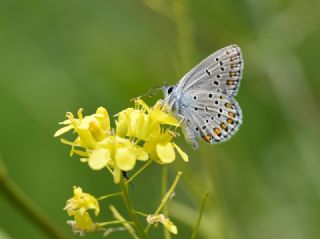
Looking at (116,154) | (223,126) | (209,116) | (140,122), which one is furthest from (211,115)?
(116,154)

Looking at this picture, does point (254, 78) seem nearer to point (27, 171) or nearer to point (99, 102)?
point (99, 102)

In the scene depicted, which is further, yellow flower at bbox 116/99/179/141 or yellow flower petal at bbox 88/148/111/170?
yellow flower at bbox 116/99/179/141

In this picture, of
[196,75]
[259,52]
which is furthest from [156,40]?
[196,75]

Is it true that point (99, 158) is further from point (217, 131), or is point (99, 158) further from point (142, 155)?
point (217, 131)

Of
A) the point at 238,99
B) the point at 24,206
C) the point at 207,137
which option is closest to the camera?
the point at 24,206

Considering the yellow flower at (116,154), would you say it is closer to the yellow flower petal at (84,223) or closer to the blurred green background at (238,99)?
the yellow flower petal at (84,223)

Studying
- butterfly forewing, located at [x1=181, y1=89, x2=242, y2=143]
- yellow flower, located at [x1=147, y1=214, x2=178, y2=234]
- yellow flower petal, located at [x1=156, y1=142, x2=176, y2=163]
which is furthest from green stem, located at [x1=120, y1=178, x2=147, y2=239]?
butterfly forewing, located at [x1=181, y1=89, x2=242, y2=143]

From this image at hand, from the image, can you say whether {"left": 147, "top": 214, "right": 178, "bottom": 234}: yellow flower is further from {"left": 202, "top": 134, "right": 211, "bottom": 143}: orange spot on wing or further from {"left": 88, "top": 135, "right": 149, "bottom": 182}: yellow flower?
{"left": 202, "top": 134, "right": 211, "bottom": 143}: orange spot on wing
